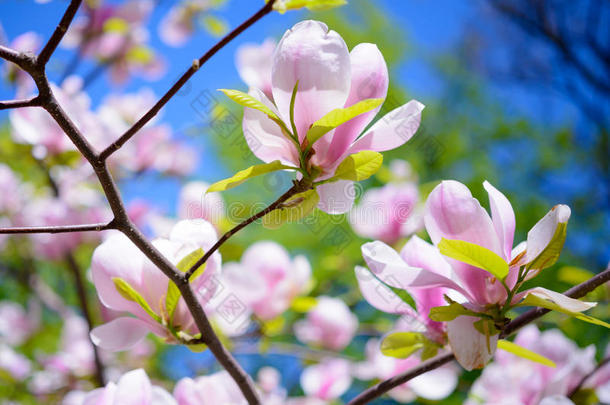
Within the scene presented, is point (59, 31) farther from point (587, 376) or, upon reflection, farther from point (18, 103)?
point (587, 376)

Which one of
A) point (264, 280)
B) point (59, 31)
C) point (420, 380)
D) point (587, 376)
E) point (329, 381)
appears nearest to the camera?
point (59, 31)

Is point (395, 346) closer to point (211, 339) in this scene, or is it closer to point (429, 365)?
point (429, 365)

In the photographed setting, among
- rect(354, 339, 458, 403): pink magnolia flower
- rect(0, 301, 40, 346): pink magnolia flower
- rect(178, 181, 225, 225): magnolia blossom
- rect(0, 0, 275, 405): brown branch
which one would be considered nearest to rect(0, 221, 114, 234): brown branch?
rect(0, 0, 275, 405): brown branch

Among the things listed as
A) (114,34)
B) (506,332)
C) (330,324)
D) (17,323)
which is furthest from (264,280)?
(17,323)

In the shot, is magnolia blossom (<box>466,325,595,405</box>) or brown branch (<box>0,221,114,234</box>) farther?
magnolia blossom (<box>466,325,595,405</box>)

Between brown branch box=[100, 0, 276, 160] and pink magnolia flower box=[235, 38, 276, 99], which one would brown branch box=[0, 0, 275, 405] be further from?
pink magnolia flower box=[235, 38, 276, 99]

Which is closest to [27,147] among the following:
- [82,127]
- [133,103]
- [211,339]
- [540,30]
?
[82,127]

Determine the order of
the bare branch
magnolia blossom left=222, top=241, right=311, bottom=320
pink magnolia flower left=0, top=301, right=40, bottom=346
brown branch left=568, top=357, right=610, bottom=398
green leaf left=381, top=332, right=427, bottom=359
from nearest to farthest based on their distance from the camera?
the bare branch
green leaf left=381, top=332, right=427, bottom=359
brown branch left=568, top=357, right=610, bottom=398
magnolia blossom left=222, top=241, right=311, bottom=320
pink magnolia flower left=0, top=301, right=40, bottom=346
